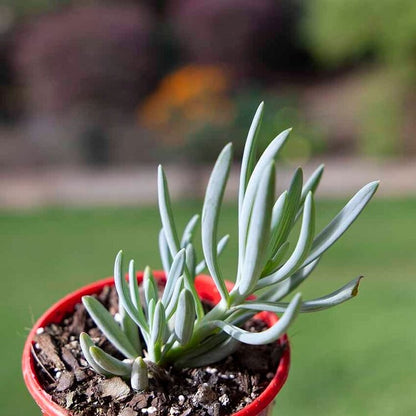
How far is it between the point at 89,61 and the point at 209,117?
0.81m

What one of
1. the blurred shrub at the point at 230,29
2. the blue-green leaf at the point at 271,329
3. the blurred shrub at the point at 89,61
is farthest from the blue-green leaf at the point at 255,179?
the blurred shrub at the point at 230,29

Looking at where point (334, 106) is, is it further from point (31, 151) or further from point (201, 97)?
point (31, 151)

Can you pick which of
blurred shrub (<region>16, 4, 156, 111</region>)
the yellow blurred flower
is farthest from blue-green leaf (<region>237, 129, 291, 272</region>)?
blurred shrub (<region>16, 4, 156, 111</region>)

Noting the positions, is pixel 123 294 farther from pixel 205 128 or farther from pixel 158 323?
pixel 205 128

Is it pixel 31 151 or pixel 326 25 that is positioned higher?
pixel 326 25

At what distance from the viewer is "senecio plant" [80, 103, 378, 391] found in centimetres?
59

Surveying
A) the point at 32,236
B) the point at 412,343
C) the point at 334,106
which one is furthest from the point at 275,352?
the point at 334,106

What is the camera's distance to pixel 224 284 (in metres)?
0.65

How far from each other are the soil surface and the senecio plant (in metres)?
0.02

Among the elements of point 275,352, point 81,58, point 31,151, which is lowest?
point 31,151

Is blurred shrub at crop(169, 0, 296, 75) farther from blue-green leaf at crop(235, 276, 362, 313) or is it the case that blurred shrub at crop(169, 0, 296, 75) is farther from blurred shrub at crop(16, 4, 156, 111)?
blue-green leaf at crop(235, 276, 362, 313)

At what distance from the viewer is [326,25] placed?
11.8ft

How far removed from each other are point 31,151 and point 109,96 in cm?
60

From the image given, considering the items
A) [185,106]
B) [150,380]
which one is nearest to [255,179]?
[150,380]
